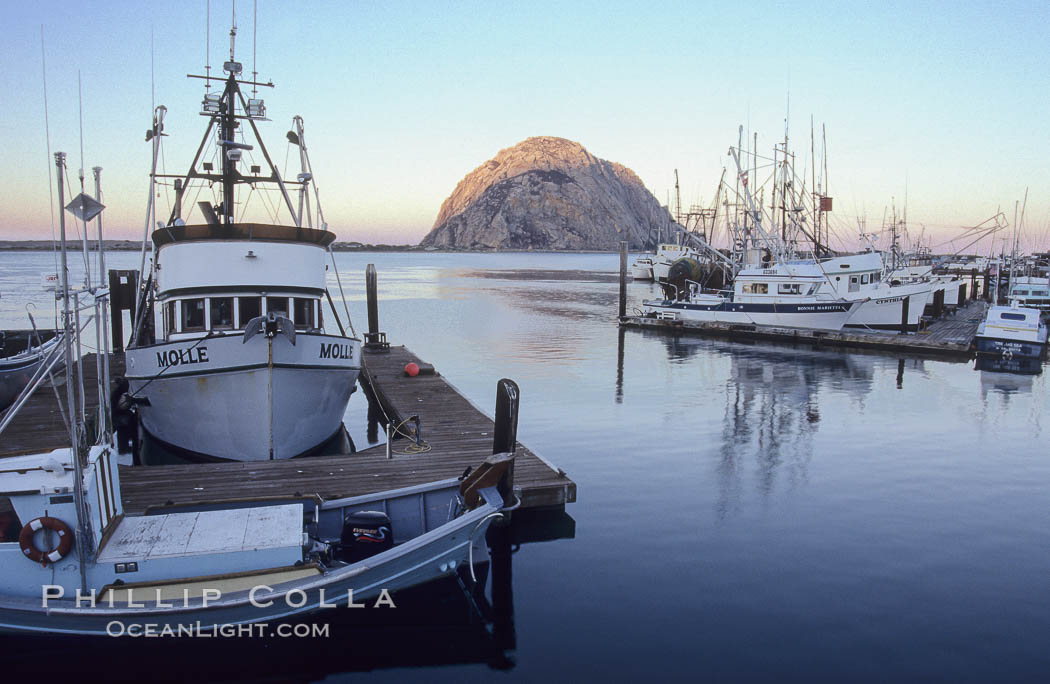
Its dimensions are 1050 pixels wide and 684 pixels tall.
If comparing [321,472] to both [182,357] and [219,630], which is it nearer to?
[182,357]

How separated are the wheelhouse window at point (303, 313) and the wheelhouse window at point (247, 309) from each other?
0.77m

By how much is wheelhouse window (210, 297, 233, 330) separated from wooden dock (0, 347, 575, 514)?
3.37 m

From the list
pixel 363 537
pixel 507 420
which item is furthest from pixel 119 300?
pixel 363 537

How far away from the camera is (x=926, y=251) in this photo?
12281cm

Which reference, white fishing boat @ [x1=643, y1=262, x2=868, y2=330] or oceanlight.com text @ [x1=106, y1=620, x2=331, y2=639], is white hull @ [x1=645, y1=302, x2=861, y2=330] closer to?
white fishing boat @ [x1=643, y1=262, x2=868, y2=330]

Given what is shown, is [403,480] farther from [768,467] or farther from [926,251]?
[926,251]

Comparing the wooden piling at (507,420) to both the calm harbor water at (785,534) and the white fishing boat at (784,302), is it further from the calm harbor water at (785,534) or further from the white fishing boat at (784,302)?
the white fishing boat at (784,302)

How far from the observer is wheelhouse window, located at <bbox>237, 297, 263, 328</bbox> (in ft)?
49.4

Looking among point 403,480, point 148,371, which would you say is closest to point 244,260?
point 148,371

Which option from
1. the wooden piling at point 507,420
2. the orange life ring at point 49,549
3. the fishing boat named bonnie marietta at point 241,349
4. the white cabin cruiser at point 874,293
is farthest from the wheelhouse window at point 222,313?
the white cabin cruiser at point 874,293

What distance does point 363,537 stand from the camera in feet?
32.0

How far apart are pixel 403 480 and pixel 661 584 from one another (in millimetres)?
4497

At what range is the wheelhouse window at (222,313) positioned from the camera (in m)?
15.0

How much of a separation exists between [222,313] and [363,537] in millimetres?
7629
